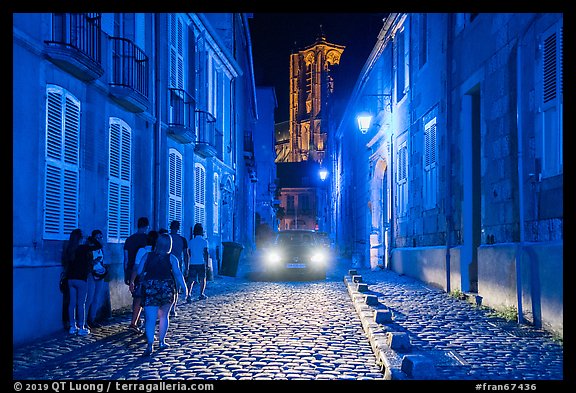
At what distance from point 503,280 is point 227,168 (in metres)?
17.6

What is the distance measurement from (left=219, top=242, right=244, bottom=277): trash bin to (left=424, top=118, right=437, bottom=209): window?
283 inches

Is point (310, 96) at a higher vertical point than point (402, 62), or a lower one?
higher

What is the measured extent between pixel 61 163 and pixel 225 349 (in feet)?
14.6

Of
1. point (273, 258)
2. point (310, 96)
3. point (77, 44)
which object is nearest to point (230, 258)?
point (273, 258)

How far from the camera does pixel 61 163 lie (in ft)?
33.0

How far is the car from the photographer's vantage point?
67.8ft

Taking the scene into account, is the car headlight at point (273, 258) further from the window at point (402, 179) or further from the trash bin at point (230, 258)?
the window at point (402, 179)

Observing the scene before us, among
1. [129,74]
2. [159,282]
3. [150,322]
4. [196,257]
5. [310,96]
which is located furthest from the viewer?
[310,96]

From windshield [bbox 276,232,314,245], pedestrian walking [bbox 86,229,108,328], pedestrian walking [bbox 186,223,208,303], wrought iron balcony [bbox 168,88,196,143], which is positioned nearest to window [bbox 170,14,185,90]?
wrought iron balcony [bbox 168,88,196,143]

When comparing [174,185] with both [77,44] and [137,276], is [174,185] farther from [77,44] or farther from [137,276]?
[137,276]

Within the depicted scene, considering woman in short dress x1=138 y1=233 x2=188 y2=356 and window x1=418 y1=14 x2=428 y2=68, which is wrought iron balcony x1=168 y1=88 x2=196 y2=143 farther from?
woman in short dress x1=138 y1=233 x2=188 y2=356
